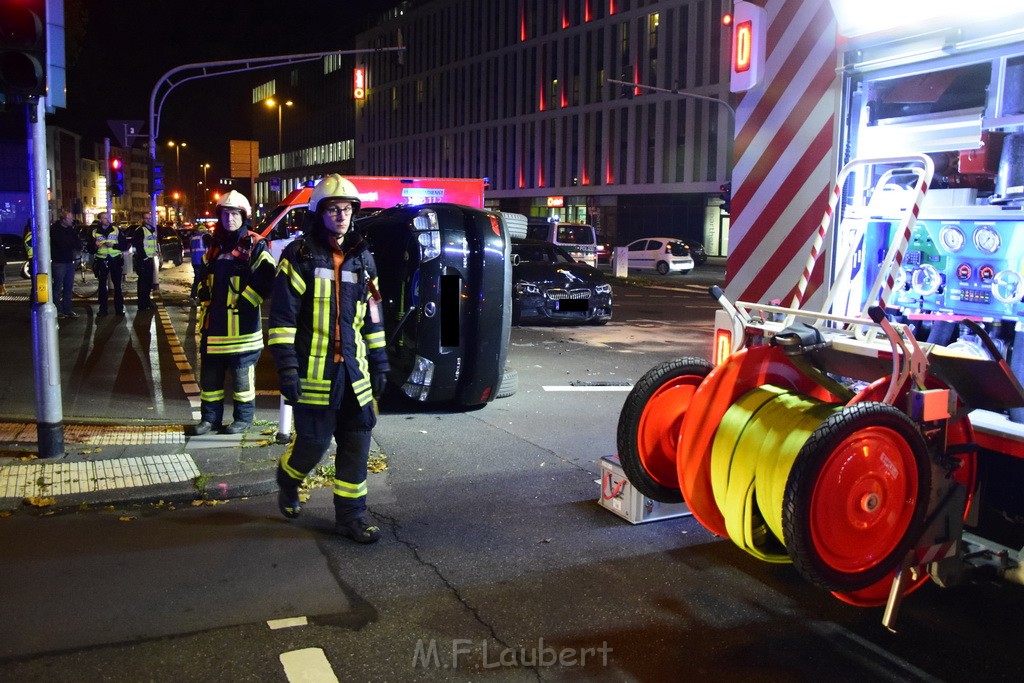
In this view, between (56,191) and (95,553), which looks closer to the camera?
(95,553)

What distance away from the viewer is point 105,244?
15.3m

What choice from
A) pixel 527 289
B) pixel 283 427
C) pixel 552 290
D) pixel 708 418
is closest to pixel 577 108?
pixel 552 290

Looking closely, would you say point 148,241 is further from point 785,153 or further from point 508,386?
point 785,153

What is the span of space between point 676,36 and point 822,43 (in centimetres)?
4761

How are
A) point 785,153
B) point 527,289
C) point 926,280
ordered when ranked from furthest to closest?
point 527,289, point 785,153, point 926,280

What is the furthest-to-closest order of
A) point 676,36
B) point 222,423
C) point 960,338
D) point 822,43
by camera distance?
A: point 676,36, point 222,423, point 822,43, point 960,338

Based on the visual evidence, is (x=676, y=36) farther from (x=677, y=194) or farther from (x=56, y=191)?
(x=56, y=191)

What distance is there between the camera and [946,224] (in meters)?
4.19

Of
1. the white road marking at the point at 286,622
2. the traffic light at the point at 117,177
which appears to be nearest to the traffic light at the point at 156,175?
the traffic light at the point at 117,177

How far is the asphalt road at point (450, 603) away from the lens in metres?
3.58

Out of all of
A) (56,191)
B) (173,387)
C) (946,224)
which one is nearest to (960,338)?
(946,224)

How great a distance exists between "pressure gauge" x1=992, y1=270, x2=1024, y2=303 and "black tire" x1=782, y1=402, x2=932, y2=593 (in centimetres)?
104

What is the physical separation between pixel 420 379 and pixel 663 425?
402 centimetres
